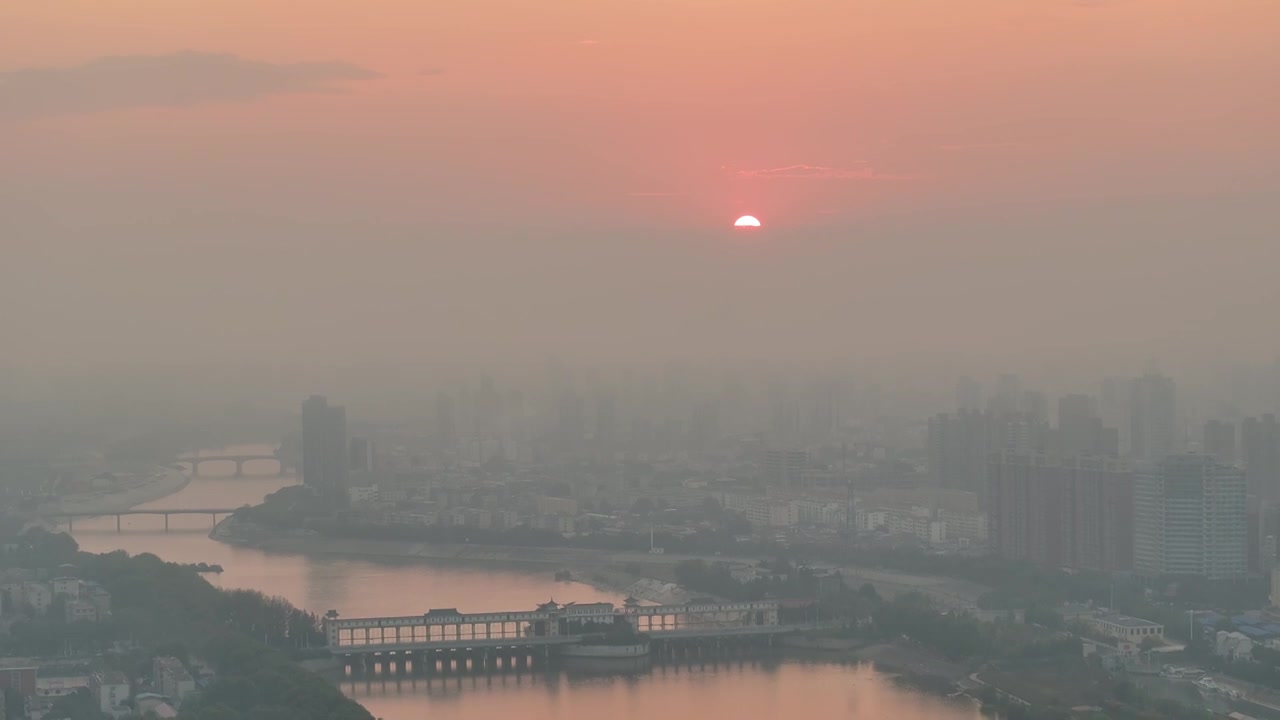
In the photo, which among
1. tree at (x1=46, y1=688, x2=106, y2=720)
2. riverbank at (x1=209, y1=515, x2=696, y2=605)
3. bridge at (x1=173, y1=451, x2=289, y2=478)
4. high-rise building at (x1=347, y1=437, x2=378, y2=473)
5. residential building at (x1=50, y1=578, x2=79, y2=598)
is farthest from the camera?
bridge at (x1=173, y1=451, x2=289, y2=478)

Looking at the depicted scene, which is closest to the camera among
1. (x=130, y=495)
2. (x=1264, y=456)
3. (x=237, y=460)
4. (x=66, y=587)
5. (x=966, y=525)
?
(x=66, y=587)

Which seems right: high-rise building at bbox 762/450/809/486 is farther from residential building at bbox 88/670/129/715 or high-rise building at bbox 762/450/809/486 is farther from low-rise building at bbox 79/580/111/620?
residential building at bbox 88/670/129/715

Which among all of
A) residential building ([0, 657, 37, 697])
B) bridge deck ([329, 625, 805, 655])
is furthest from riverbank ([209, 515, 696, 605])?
residential building ([0, 657, 37, 697])

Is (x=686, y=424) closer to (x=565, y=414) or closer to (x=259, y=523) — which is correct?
(x=565, y=414)

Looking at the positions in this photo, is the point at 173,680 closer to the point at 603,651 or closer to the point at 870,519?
the point at 603,651

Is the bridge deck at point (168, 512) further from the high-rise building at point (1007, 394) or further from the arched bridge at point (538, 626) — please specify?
the high-rise building at point (1007, 394)

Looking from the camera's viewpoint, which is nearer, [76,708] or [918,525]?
[76,708]

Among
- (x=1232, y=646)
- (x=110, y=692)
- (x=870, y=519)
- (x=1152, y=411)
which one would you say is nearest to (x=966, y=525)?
(x=870, y=519)
